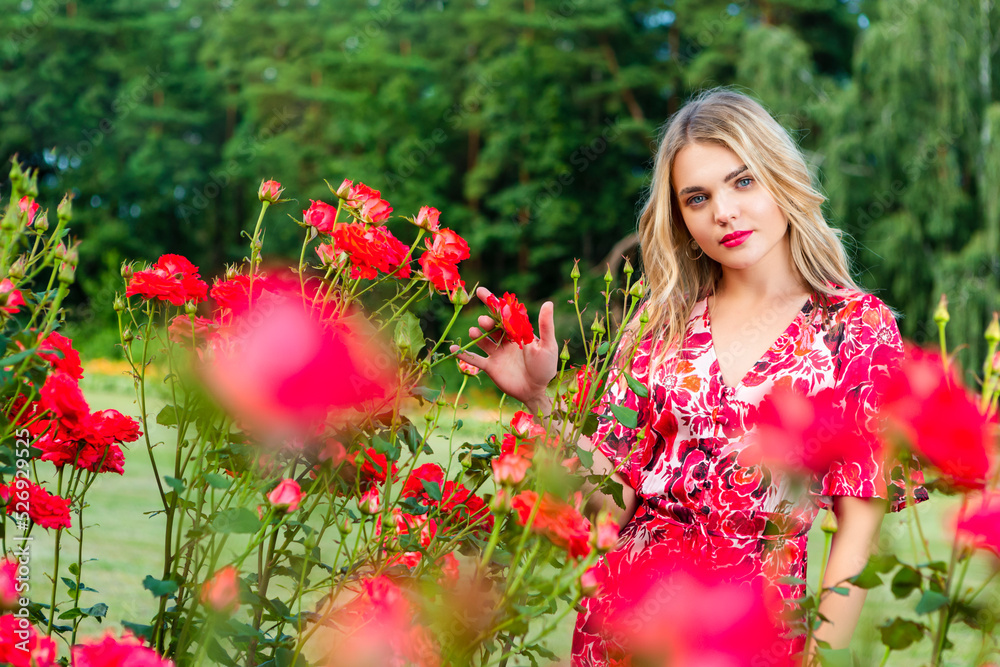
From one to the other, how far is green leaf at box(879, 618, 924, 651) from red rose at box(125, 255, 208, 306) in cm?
69

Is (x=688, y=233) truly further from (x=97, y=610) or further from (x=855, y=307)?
(x=97, y=610)

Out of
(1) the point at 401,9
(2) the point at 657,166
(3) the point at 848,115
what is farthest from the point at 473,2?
(2) the point at 657,166

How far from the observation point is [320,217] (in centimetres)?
87

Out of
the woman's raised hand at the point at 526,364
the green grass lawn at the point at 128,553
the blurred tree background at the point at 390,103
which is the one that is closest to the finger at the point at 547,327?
the woman's raised hand at the point at 526,364

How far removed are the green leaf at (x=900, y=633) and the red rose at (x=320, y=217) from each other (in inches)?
23.1

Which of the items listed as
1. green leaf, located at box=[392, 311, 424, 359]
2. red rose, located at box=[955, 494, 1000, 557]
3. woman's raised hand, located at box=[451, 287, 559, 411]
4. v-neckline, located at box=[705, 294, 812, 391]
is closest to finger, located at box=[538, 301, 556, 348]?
woman's raised hand, located at box=[451, 287, 559, 411]

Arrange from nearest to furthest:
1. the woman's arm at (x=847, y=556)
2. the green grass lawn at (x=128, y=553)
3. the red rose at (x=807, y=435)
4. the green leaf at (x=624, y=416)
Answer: the red rose at (x=807, y=435)
the green leaf at (x=624, y=416)
the woman's arm at (x=847, y=556)
the green grass lawn at (x=128, y=553)

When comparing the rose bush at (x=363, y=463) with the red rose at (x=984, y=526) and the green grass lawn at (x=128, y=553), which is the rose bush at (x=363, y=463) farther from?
the green grass lawn at (x=128, y=553)

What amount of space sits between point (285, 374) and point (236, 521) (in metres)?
0.18

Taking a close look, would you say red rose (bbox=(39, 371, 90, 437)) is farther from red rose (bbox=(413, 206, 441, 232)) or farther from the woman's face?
the woman's face

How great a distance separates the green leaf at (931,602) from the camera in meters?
0.50

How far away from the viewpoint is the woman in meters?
1.15

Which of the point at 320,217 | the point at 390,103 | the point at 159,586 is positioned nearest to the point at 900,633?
the point at 159,586

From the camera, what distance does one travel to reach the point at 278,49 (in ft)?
64.5
